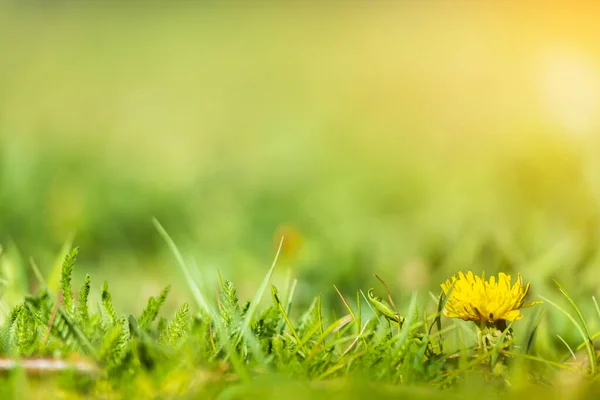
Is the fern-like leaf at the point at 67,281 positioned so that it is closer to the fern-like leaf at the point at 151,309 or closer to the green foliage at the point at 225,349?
the green foliage at the point at 225,349

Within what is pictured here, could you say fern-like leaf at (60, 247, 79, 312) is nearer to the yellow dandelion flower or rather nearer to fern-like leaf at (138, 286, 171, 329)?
fern-like leaf at (138, 286, 171, 329)

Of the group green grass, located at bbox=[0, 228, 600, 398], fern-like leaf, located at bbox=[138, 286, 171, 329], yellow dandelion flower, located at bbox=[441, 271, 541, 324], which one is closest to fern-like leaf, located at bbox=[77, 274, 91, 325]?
green grass, located at bbox=[0, 228, 600, 398]

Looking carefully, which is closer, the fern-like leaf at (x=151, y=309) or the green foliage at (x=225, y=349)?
the green foliage at (x=225, y=349)

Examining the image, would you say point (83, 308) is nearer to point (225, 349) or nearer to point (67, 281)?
point (67, 281)

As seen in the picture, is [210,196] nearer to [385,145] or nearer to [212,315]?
[385,145]

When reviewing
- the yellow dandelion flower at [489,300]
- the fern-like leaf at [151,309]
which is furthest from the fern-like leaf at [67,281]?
the yellow dandelion flower at [489,300]

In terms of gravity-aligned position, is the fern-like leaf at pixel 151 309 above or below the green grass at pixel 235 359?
above

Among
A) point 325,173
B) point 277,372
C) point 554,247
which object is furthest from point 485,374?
point 325,173

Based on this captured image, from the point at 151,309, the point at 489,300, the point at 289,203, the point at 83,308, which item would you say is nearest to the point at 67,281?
the point at 83,308
